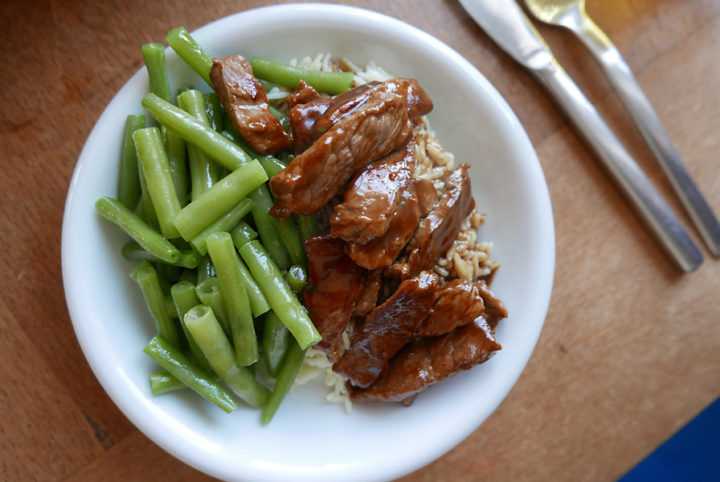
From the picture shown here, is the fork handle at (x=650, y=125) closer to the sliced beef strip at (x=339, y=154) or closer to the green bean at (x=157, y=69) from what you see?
the sliced beef strip at (x=339, y=154)

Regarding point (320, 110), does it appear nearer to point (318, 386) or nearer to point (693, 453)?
point (318, 386)

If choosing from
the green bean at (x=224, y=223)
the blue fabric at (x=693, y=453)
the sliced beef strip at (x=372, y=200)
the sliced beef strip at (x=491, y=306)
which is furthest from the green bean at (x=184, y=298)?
the blue fabric at (x=693, y=453)

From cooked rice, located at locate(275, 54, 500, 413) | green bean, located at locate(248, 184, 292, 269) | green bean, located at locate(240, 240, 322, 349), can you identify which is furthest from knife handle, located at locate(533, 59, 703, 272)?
green bean, located at locate(240, 240, 322, 349)

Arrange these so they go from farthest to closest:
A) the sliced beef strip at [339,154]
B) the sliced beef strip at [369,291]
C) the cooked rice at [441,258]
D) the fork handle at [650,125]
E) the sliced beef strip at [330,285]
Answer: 1. the fork handle at [650,125]
2. the cooked rice at [441,258]
3. the sliced beef strip at [369,291]
4. the sliced beef strip at [330,285]
5. the sliced beef strip at [339,154]

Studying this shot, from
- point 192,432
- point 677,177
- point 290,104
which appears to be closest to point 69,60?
point 290,104

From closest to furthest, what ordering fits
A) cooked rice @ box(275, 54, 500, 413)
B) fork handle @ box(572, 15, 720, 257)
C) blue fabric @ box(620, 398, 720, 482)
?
cooked rice @ box(275, 54, 500, 413)
fork handle @ box(572, 15, 720, 257)
blue fabric @ box(620, 398, 720, 482)

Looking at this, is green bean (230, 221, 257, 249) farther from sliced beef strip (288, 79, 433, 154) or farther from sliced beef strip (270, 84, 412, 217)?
sliced beef strip (288, 79, 433, 154)
